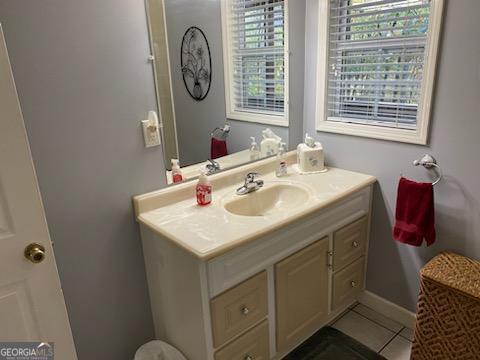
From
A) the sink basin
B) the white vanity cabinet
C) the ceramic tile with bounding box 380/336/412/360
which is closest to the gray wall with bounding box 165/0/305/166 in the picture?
the sink basin

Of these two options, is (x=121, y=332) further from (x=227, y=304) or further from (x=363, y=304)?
(x=363, y=304)

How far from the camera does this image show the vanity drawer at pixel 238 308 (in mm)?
1377

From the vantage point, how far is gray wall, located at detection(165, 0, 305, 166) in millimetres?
1614

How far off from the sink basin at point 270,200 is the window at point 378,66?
1.51 feet

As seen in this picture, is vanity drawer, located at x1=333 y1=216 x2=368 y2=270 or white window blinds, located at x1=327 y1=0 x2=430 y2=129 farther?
vanity drawer, located at x1=333 y1=216 x2=368 y2=270

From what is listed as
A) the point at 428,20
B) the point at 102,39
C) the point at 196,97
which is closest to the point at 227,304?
the point at 196,97

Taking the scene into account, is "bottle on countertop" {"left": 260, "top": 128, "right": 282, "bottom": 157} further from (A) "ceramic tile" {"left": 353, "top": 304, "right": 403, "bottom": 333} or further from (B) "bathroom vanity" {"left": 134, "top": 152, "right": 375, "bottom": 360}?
(A) "ceramic tile" {"left": 353, "top": 304, "right": 403, "bottom": 333}

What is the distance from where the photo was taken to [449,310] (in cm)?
158

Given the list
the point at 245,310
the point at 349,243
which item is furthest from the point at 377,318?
the point at 245,310

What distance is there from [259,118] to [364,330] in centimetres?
134

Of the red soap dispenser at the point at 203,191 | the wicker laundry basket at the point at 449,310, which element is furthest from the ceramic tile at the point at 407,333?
the red soap dispenser at the point at 203,191

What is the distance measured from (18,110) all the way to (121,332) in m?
1.12

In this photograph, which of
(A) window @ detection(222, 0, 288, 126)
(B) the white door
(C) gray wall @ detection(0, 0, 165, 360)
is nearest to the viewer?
(B) the white door

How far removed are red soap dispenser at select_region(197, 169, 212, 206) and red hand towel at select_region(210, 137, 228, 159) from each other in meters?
0.25
